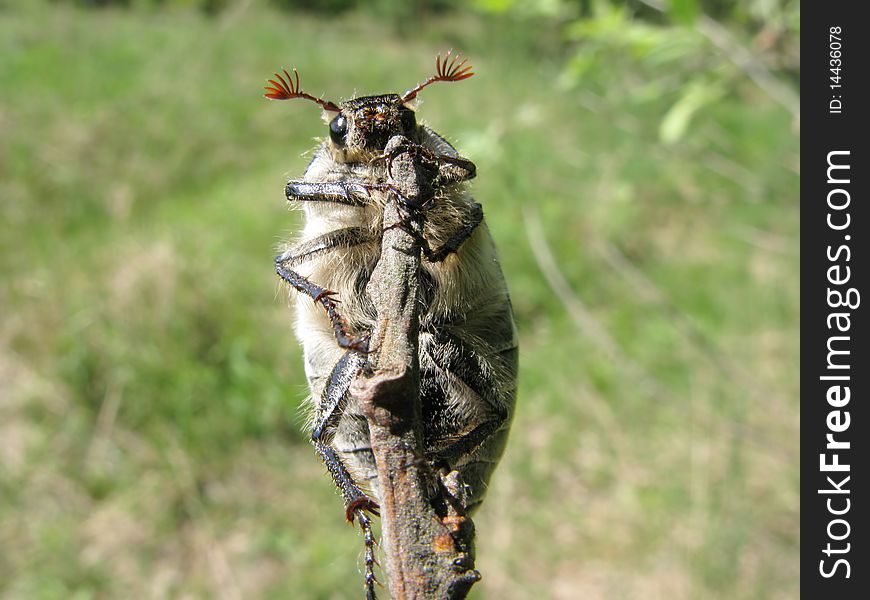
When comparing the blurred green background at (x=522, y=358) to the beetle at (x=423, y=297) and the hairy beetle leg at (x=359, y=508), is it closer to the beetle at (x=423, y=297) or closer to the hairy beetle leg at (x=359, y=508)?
the beetle at (x=423, y=297)

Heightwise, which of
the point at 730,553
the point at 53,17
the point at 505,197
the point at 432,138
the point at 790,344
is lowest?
the point at 730,553

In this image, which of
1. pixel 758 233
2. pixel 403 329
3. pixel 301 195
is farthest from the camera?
pixel 758 233

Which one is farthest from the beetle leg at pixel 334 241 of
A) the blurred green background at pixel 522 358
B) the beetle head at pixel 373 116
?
the blurred green background at pixel 522 358

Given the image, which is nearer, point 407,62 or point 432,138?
point 432,138

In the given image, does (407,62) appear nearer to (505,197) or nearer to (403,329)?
(505,197)

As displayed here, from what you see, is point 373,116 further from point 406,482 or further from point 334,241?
point 406,482

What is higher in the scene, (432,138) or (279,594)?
(432,138)

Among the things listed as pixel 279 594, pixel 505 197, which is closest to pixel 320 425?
pixel 279 594

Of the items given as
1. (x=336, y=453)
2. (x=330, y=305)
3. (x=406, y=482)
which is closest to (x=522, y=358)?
(x=336, y=453)
